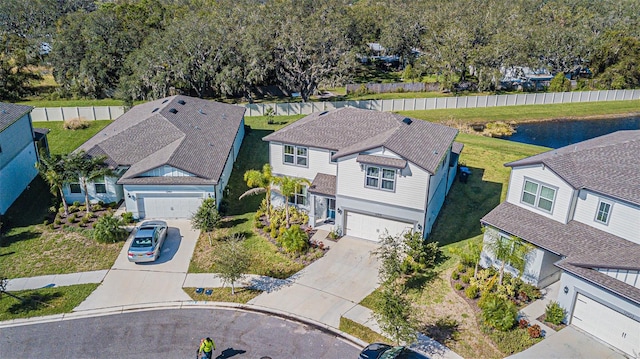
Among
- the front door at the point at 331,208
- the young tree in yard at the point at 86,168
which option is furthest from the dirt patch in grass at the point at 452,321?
the young tree in yard at the point at 86,168

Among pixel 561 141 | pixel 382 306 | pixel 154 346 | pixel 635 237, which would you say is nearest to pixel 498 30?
pixel 561 141

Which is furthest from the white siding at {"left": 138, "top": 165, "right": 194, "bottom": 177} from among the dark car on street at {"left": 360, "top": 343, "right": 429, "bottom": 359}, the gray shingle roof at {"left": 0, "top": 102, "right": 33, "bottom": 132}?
the dark car on street at {"left": 360, "top": 343, "right": 429, "bottom": 359}

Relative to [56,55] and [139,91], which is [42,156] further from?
[56,55]

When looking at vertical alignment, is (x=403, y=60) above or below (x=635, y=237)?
above

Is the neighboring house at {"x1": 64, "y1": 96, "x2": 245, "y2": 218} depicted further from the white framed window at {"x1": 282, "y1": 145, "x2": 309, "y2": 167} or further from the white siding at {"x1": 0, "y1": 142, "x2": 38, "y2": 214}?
the white framed window at {"x1": 282, "y1": 145, "x2": 309, "y2": 167}

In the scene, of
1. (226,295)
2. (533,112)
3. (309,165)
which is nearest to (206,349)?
(226,295)
